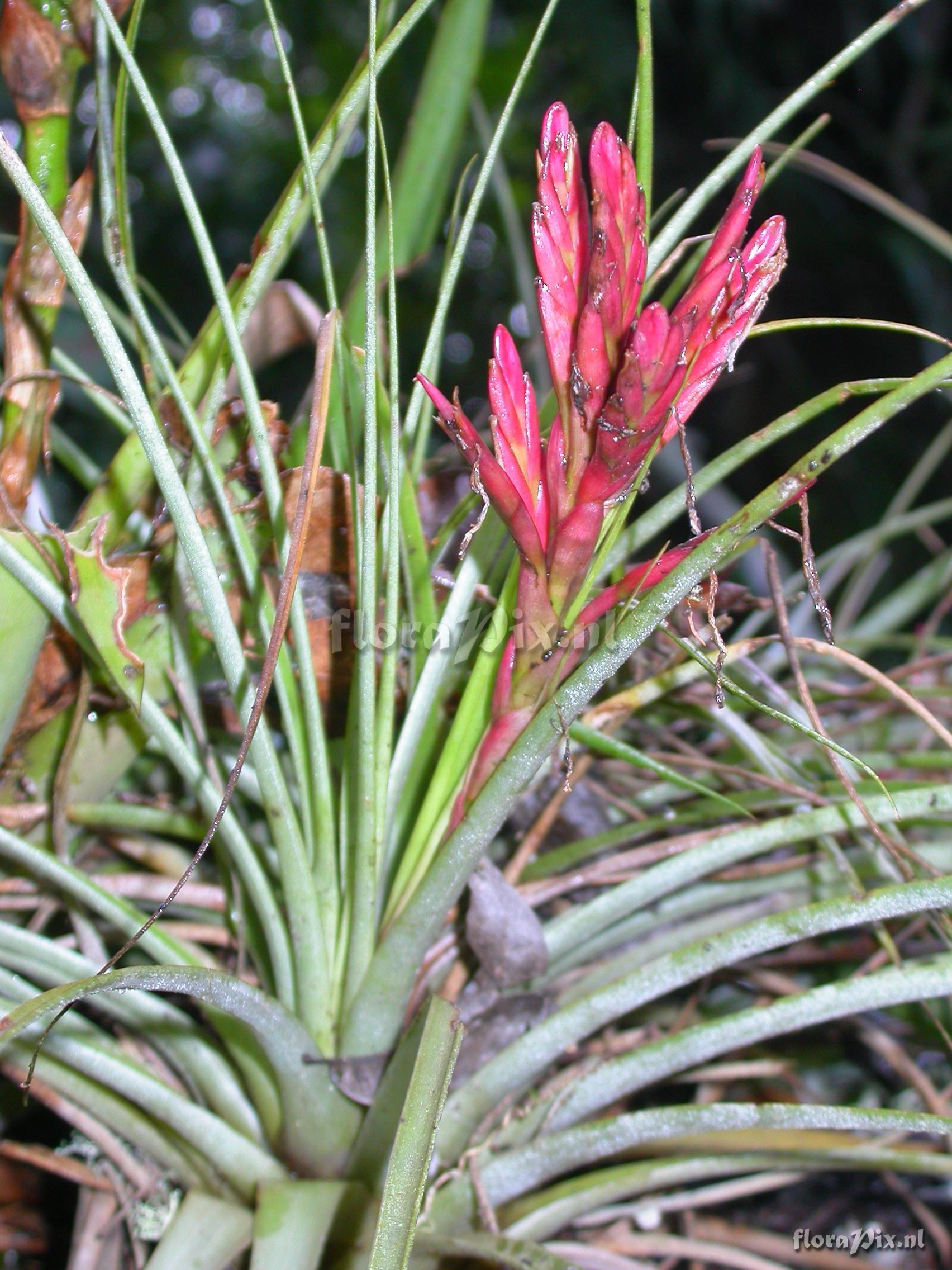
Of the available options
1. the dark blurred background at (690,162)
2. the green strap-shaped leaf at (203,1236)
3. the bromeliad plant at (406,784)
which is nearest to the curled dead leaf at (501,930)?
the bromeliad plant at (406,784)

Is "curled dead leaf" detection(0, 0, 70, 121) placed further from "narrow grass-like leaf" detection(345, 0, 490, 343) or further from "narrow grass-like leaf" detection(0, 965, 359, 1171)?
"narrow grass-like leaf" detection(0, 965, 359, 1171)

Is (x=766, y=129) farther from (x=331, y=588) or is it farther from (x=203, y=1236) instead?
(x=203, y=1236)

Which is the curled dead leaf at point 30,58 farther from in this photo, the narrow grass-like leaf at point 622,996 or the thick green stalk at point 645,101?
the narrow grass-like leaf at point 622,996

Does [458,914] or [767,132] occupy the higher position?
[767,132]

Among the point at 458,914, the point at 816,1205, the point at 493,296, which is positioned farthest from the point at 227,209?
the point at 816,1205

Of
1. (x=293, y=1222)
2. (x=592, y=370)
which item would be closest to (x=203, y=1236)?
(x=293, y=1222)

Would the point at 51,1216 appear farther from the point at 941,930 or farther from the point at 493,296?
the point at 493,296

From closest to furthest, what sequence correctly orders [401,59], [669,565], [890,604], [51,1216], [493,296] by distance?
[669,565], [51,1216], [890,604], [401,59], [493,296]
